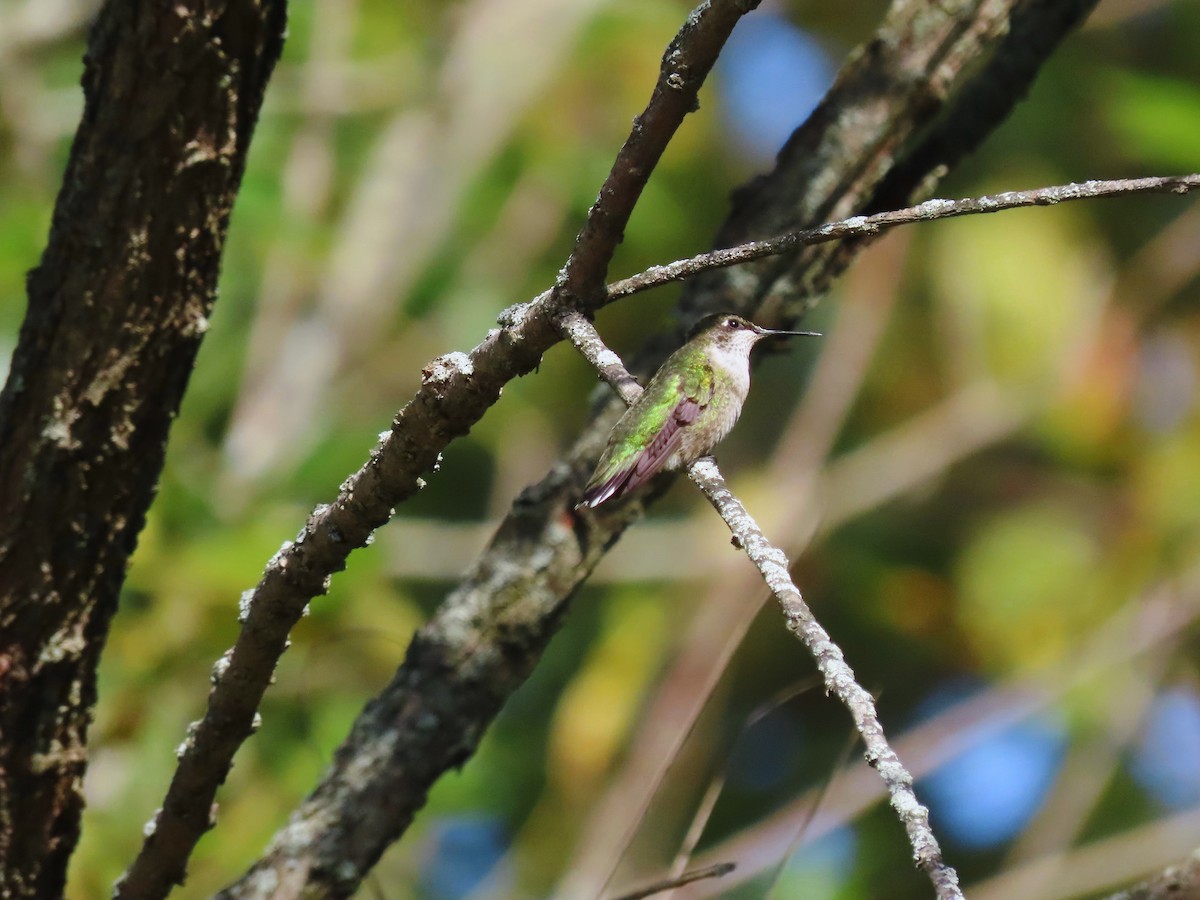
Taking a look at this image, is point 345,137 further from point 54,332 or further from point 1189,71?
point 54,332

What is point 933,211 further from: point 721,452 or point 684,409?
point 721,452

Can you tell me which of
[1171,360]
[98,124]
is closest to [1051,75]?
[1171,360]

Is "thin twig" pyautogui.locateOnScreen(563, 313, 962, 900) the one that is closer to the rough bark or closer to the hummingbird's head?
the rough bark

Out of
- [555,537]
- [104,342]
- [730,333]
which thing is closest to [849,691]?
[555,537]

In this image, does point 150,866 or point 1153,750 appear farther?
point 1153,750

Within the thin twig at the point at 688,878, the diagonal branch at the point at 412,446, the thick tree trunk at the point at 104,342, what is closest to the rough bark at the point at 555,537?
the diagonal branch at the point at 412,446
